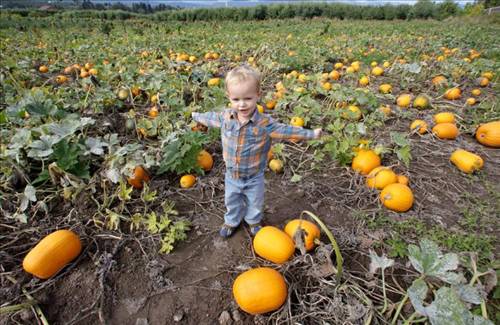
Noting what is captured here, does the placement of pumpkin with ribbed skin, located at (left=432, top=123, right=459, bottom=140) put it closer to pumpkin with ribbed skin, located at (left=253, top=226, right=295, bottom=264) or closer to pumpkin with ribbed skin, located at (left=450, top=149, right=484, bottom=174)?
pumpkin with ribbed skin, located at (left=450, top=149, right=484, bottom=174)

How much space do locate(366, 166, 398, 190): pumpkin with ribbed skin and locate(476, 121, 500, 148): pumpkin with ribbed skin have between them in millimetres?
1892

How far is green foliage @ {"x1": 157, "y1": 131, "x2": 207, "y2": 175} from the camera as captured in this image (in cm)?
296

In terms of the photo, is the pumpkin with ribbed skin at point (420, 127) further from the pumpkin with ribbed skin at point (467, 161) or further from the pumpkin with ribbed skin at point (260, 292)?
the pumpkin with ribbed skin at point (260, 292)

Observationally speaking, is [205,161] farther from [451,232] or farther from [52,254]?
[451,232]

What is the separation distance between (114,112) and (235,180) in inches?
105

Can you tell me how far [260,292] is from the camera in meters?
1.87

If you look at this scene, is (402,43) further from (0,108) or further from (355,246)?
(0,108)

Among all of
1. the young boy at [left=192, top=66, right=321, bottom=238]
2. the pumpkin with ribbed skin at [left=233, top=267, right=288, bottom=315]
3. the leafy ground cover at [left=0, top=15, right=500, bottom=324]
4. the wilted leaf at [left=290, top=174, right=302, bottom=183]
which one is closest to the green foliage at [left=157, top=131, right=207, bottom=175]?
the leafy ground cover at [left=0, top=15, right=500, bottom=324]

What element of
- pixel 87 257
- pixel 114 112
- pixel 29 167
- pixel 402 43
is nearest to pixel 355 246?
pixel 87 257

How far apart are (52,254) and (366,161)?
122 inches

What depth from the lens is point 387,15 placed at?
109ft

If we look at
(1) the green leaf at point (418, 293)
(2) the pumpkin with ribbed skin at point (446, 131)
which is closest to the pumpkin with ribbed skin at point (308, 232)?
(1) the green leaf at point (418, 293)

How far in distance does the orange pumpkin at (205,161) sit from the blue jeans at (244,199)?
33.2 inches

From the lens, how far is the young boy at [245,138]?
202 cm
